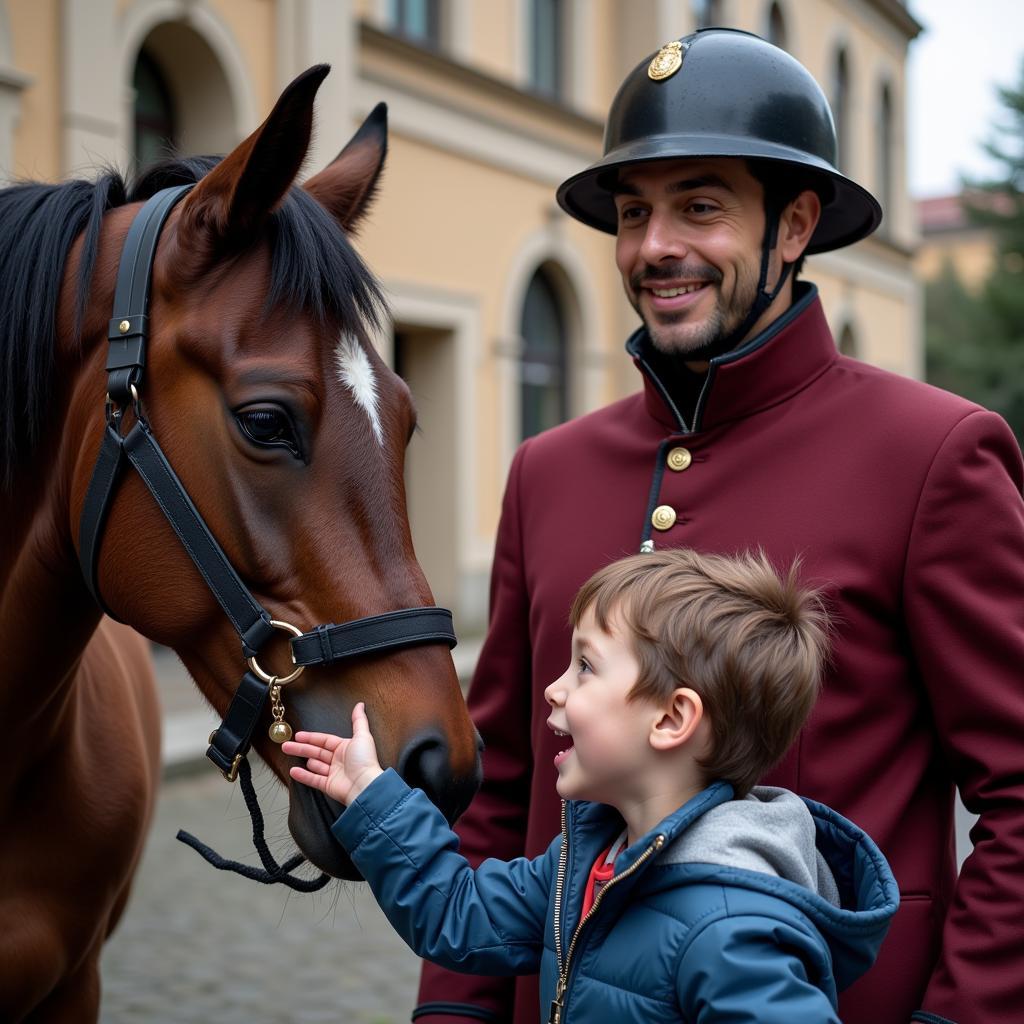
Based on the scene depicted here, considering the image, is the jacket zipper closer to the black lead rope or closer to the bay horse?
the bay horse

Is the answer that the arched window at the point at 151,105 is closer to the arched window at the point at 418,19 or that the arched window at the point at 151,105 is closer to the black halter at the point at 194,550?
the arched window at the point at 418,19

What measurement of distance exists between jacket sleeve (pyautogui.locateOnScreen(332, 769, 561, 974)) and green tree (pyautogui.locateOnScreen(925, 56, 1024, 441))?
20.6 m

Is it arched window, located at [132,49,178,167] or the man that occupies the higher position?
arched window, located at [132,49,178,167]

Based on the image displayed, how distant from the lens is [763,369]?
176 centimetres

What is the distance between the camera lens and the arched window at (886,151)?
20.8m

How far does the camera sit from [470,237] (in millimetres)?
11648

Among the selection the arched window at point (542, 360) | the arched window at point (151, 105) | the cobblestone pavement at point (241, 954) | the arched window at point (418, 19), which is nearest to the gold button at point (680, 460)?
the cobblestone pavement at point (241, 954)

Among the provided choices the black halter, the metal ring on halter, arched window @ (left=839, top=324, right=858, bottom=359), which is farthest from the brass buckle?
arched window @ (left=839, top=324, right=858, bottom=359)

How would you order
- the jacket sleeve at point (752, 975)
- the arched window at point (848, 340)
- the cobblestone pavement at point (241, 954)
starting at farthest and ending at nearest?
the arched window at point (848, 340), the cobblestone pavement at point (241, 954), the jacket sleeve at point (752, 975)

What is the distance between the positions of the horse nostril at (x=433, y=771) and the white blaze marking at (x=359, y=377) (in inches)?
16.4

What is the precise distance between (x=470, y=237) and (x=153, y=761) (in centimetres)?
916

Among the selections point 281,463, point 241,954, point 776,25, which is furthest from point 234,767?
point 776,25

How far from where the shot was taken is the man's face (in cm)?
178

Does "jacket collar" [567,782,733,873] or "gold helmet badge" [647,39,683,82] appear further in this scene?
"gold helmet badge" [647,39,683,82]
